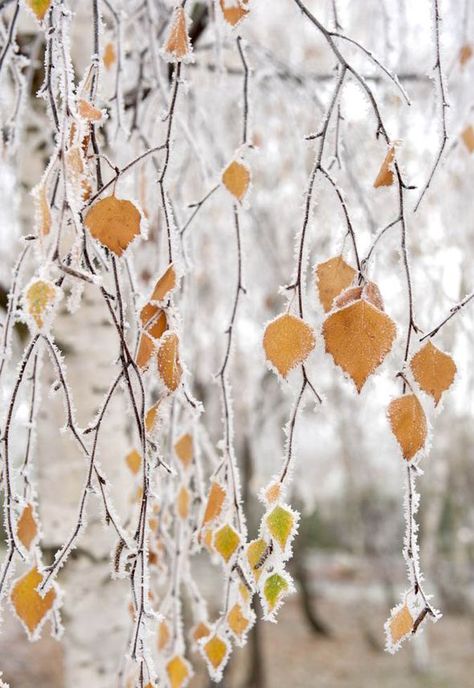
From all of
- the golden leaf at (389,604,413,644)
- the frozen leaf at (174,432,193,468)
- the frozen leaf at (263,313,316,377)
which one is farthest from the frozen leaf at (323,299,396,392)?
the frozen leaf at (174,432,193,468)

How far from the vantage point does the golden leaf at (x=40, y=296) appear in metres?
0.58

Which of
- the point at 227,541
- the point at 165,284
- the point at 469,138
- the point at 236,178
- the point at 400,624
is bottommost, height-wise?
the point at 400,624

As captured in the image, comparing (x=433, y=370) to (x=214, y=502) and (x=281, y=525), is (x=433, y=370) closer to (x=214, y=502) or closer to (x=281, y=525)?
(x=281, y=525)

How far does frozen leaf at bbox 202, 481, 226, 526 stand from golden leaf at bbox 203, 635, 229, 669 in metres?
0.16

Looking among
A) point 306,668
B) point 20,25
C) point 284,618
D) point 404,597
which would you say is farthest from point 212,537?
point 284,618

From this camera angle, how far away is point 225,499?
2.92 feet

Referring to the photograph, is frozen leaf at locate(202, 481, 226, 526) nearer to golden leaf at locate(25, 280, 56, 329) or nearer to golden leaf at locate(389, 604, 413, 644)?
golden leaf at locate(389, 604, 413, 644)

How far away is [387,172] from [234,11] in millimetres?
220

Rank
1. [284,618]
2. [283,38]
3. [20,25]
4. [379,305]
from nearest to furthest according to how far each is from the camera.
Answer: [379,305] → [20,25] → [283,38] → [284,618]

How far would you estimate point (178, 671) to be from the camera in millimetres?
1093

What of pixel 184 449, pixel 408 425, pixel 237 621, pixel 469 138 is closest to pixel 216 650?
pixel 237 621

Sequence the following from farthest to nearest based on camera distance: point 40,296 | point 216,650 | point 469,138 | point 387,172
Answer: point 469,138 < point 216,650 < point 387,172 < point 40,296

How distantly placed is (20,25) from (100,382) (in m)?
0.79

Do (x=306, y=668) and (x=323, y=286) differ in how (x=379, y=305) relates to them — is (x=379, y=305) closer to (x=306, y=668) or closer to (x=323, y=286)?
(x=323, y=286)
